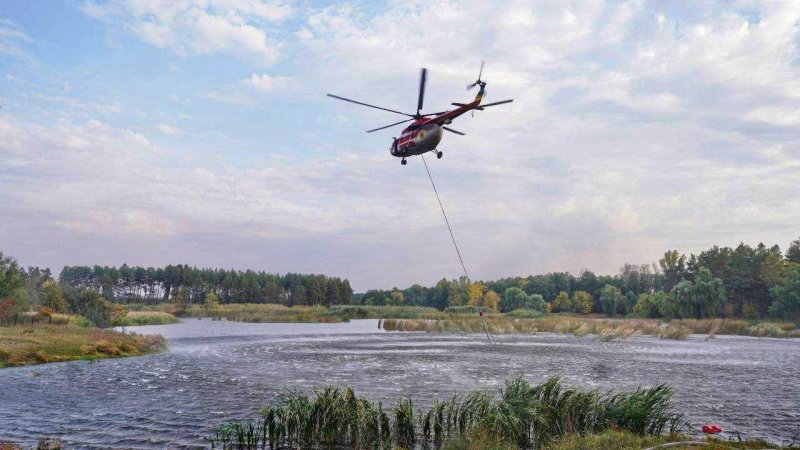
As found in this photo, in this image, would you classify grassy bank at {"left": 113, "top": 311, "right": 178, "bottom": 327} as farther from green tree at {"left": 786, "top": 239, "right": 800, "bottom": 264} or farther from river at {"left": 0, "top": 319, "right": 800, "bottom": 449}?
green tree at {"left": 786, "top": 239, "right": 800, "bottom": 264}

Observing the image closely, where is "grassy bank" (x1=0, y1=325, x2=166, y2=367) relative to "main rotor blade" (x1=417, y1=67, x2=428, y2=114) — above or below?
below

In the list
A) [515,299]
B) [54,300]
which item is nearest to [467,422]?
[54,300]

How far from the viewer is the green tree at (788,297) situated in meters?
103

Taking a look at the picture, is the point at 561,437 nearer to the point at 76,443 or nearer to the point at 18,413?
the point at 76,443

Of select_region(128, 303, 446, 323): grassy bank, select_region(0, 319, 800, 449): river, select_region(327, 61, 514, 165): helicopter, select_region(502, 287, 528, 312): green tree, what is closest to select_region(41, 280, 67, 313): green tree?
select_region(0, 319, 800, 449): river

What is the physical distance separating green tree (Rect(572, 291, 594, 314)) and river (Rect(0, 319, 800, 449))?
127 meters

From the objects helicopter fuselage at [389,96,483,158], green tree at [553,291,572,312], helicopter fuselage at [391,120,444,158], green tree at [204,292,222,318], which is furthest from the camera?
green tree at [553,291,572,312]

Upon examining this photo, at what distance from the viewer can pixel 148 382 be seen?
32.2 m

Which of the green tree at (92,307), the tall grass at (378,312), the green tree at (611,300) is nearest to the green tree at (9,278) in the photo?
the green tree at (92,307)

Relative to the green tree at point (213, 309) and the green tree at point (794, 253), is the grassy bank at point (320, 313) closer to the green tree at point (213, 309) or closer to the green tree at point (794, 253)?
the green tree at point (213, 309)

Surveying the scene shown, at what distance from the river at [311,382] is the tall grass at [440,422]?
10.5 feet

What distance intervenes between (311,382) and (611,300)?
15240 cm

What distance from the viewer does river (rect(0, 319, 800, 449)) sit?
21.2 metres

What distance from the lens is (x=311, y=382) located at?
31594mm
